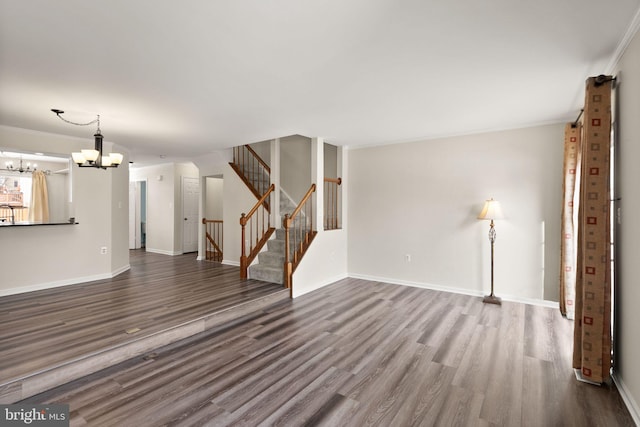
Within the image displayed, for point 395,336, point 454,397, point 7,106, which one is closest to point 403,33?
point 454,397

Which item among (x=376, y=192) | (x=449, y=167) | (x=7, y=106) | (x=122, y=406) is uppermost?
(x=7, y=106)

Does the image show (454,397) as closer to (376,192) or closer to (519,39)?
(519,39)

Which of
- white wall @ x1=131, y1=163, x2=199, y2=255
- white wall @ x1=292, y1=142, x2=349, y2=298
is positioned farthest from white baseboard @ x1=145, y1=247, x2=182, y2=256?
white wall @ x1=292, y1=142, x2=349, y2=298

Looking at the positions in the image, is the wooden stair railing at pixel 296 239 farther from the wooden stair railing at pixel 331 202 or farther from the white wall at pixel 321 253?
the wooden stair railing at pixel 331 202

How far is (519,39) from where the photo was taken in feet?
7.20

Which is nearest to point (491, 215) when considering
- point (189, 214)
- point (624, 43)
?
point (624, 43)

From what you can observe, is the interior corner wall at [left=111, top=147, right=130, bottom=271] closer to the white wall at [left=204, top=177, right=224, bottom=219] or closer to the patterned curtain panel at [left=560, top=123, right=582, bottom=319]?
the white wall at [left=204, top=177, right=224, bottom=219]

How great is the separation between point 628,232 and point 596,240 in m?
0.24

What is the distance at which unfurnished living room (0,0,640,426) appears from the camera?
207cm

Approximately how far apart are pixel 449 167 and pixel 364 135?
151 centimetres

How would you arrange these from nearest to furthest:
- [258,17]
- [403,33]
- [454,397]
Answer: [258,17] → [403,33] → [454,397]

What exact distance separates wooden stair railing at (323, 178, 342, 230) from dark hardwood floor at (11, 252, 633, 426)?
2.38 meters

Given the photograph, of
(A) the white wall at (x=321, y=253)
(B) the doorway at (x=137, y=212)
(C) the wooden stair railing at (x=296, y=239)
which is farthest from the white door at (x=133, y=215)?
(A) the white wall at (x=321, y=253)

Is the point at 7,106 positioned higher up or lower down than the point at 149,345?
higher up
